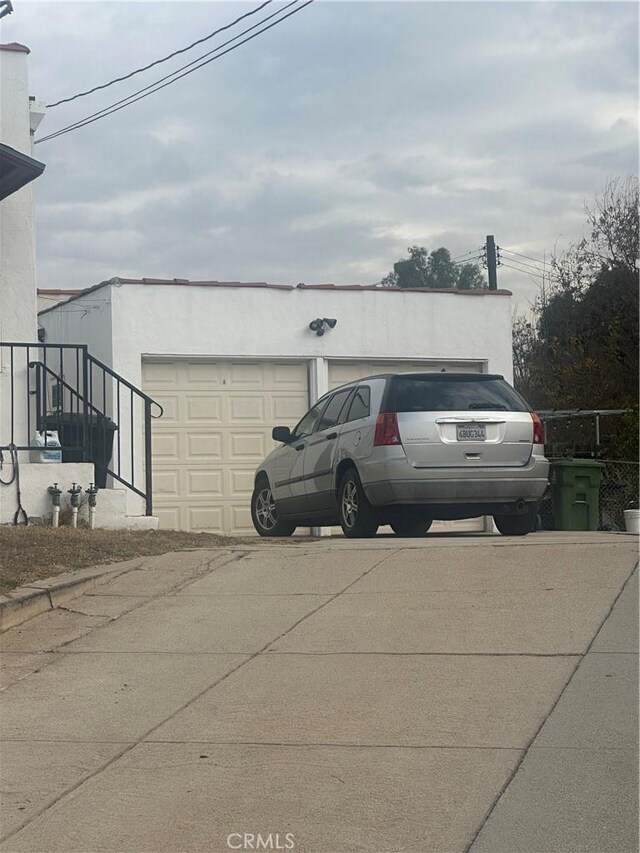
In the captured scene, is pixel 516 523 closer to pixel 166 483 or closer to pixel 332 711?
pixel 166 483

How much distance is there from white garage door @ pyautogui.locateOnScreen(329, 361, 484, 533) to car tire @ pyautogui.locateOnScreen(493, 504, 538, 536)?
498cm

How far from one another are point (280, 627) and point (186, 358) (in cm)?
931

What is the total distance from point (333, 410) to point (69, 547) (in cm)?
356

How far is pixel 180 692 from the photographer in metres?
5.82

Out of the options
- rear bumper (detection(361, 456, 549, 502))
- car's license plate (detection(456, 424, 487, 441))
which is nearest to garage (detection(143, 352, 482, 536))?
rear bumper (detection(361, 456, 549, 502))

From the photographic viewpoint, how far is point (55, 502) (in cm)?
1082

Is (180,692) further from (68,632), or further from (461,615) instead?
(461,615)

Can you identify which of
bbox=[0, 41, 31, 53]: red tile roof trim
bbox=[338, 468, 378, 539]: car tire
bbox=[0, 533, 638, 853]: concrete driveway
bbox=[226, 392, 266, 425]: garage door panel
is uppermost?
bbox=[0, 41, 31, 53]: red tile roof trim

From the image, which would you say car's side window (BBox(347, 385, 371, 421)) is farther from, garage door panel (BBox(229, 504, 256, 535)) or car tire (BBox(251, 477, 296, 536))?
garage door panel (BBox(229, 504, 256, 535))

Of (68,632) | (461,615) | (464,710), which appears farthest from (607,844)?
(68,632)

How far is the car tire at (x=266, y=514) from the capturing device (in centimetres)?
1295

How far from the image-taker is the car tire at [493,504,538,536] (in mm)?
11312

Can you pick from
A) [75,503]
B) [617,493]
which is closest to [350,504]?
[75,503]

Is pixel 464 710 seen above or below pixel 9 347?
below
